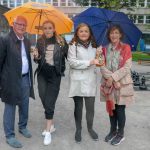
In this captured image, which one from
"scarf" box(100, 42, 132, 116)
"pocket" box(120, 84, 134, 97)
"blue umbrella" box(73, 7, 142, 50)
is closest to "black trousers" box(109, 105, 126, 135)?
"scarf" box(100, 42, 132, 116)

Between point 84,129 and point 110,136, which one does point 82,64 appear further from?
point 84,129

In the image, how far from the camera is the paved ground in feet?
18.6

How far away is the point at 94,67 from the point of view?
5707mm

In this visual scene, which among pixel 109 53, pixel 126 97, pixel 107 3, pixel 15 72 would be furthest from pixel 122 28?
pixel 107 3

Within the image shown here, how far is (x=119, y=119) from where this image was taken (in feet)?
19.1

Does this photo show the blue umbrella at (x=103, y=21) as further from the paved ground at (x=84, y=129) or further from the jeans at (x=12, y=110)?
the paved ground at (x=84, y=129)

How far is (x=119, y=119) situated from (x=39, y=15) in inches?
86.6

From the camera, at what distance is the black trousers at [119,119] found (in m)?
5.75

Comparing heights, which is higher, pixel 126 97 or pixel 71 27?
pixel 71 27

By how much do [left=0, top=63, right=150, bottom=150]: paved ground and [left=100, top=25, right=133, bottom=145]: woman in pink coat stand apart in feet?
1.27

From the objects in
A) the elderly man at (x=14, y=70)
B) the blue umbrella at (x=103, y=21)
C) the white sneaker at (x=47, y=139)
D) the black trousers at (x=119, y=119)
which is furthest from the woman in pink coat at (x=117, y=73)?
the elderly man at (x=14, y=70)

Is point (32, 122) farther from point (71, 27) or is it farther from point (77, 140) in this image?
point (71, 27)

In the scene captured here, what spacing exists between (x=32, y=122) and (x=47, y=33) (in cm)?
204

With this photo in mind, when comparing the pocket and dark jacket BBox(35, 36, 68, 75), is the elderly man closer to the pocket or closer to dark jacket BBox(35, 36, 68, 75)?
dark jacket BBox(35, 36, 68, 75)
